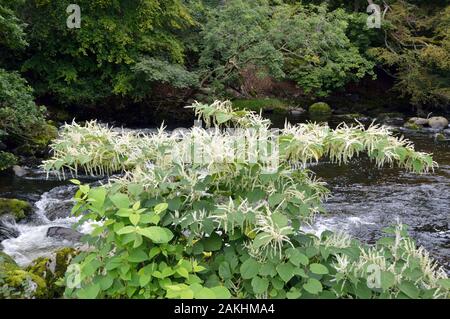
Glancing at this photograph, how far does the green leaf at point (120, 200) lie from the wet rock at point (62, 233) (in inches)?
175

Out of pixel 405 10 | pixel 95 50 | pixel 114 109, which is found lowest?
pixel 114 109

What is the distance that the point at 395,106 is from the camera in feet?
65.5

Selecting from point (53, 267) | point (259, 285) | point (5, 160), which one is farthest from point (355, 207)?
point (5, 160)

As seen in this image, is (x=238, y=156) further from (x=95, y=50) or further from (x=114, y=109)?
(x=114, y=109)

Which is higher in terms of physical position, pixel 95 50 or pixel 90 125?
pixel 95 50

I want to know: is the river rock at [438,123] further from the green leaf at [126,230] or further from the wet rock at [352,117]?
the green leaf at [126,230]

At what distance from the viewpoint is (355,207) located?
7977 mm

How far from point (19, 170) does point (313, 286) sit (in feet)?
28.1

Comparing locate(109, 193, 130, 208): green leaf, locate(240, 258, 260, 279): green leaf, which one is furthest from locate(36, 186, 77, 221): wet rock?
locate(240, 258, 260, 279): green leaf

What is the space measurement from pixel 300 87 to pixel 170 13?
318 inches

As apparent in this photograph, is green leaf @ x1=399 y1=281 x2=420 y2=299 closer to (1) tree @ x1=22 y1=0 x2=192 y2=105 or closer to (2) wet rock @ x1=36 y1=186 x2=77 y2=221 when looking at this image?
(2) wet rock @ x1=36 y1=186 x2=77 y2=221

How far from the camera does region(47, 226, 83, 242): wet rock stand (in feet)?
20.9

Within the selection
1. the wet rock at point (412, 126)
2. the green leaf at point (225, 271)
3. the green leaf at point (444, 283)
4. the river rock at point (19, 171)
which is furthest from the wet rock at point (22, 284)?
the wet rock at point (412, 126)
